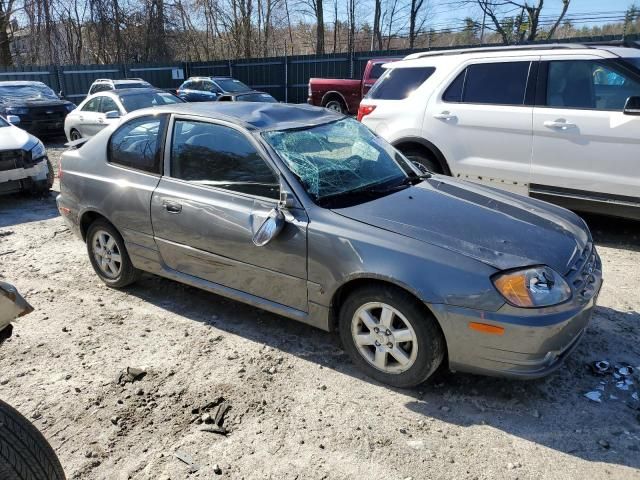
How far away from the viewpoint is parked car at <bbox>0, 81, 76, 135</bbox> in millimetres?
13922

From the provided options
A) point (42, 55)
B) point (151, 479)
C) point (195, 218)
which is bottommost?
point (151, 479)

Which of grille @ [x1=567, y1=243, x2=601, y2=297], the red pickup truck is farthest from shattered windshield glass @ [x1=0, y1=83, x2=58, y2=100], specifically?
grille @ [x1=567, y1=243, x2=601, y2=297]

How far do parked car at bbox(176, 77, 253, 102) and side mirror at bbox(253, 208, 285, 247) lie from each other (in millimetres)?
15520

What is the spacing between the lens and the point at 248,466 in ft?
8.77

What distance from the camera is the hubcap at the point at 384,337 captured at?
10.1ft

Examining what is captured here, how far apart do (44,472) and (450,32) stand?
121 ft

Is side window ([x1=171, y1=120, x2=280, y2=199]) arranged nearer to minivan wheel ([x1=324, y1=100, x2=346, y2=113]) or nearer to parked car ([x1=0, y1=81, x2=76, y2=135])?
parked car ([x1=0, y1=81, x2=76, y2=135])

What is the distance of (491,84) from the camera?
20.2 feet

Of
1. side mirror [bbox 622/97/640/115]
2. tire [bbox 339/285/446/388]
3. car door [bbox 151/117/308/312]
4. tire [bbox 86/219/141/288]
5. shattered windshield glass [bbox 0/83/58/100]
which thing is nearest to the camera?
tire [bbox 339/285/446/388]

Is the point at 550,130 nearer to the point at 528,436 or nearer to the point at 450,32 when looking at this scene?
the point at 528,436

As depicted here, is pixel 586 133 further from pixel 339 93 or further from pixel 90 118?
pixel 339 93

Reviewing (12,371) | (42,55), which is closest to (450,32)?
(42,55)

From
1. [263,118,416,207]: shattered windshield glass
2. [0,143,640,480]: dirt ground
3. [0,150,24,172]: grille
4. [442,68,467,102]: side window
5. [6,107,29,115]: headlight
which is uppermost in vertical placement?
[442,68,467,102]: side window

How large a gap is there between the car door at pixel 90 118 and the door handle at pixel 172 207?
9.17 meters
